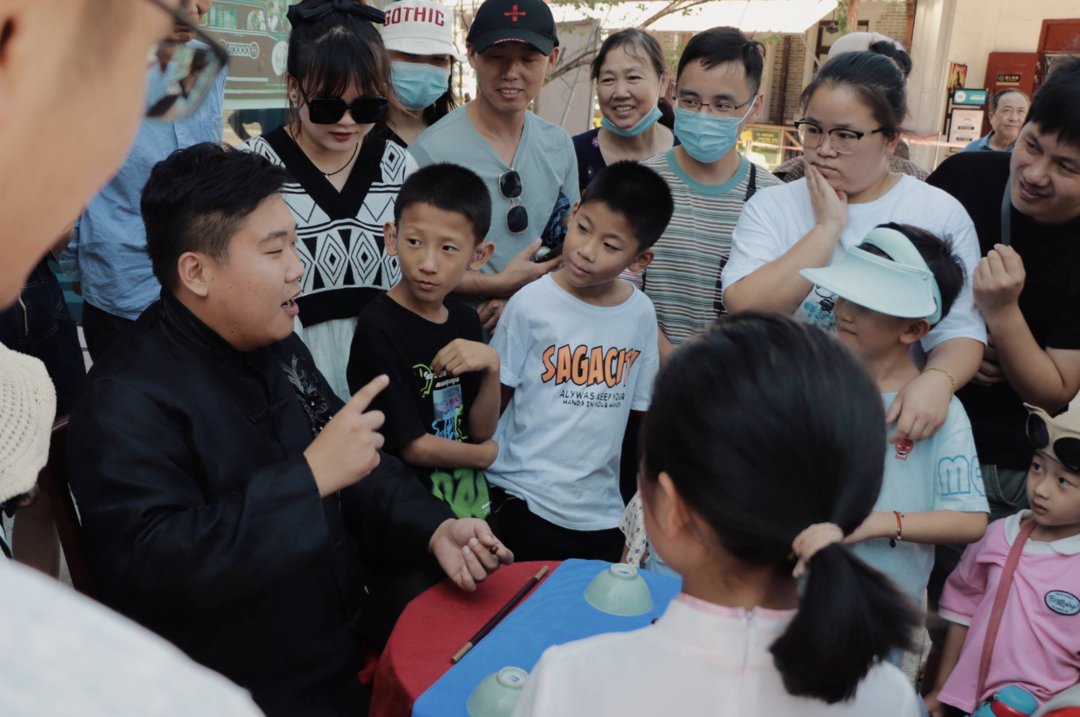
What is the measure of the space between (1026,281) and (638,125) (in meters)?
1.82

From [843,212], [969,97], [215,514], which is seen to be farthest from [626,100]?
[969,97]

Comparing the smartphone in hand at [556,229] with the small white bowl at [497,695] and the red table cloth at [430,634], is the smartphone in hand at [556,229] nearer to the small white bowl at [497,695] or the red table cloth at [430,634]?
the red table cloth at [430,634]

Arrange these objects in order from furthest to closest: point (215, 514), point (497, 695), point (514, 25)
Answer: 1. point (514, 25)
2. point (215, 514)
3. point (497, 695)

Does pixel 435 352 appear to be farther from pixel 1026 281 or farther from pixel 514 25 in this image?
pixel 1026 281

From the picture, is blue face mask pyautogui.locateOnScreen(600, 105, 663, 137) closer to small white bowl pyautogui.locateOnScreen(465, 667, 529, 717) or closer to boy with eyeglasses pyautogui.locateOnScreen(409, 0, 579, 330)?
boy with eyeglasses pyautogui.locateOnScreen(409, 0, 579, 330)

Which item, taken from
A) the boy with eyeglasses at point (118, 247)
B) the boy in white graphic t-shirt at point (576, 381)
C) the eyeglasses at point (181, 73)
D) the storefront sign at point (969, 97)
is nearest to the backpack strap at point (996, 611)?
the boy in white graphic t-shirt at point (576, 381)

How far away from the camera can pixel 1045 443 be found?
2.15m

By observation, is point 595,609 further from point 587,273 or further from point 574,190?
point 574,190

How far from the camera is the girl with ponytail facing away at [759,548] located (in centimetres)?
97

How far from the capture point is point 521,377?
2697 mm

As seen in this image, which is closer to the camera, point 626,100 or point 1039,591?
point 1039,591

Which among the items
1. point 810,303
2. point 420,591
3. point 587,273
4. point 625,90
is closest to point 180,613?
point 420,591

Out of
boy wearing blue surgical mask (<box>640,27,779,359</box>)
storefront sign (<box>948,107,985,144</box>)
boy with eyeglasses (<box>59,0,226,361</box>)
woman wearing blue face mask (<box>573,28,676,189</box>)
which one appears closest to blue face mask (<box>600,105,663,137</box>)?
woman wearing blue face mask (<box>573,28,676,189</box>)

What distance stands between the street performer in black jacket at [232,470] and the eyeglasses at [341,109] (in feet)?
2.42
